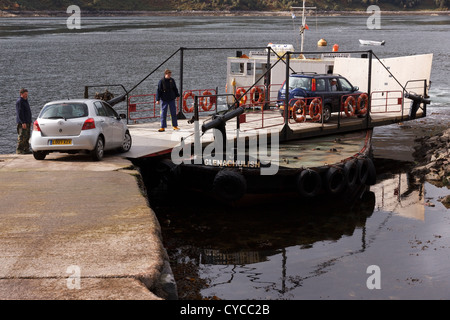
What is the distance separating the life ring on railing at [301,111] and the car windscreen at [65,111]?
797 centimetres

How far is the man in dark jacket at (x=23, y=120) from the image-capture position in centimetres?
1830

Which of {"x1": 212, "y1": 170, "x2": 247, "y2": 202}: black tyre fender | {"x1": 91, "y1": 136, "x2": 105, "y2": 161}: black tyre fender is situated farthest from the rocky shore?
{"x1": 91, "y1": 136, "x2": 105, "y2": 161}: black tyre fender

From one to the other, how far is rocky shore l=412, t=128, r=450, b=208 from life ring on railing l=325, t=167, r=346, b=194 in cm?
303

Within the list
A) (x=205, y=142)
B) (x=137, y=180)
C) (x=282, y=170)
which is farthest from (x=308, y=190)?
(x=137, y=180)

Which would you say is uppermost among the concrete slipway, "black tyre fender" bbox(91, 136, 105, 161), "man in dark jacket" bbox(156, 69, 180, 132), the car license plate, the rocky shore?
"man in dark jacket" bbox(156, 69, 180, 132)

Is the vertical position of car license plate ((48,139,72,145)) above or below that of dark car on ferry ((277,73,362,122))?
below

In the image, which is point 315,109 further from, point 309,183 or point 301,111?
point 309,183

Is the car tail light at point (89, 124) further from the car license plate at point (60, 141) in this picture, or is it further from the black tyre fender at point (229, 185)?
the black tyre fender at point (229, 185)

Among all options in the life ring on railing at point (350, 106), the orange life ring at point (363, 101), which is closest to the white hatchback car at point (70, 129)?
the life ring on railing at point (350, 106)

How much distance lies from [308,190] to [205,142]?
3375mm

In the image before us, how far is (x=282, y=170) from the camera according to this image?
1756cm

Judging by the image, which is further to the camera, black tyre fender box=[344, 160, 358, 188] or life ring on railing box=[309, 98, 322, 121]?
life ring on railing box=[309, 98, 322, 121]

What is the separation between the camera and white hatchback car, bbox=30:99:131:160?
1627 cm

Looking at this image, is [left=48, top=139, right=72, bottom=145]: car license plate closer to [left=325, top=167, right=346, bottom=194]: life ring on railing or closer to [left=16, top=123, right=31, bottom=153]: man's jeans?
[left=16, top=123, right=31, bottom=153]: man's jeans
